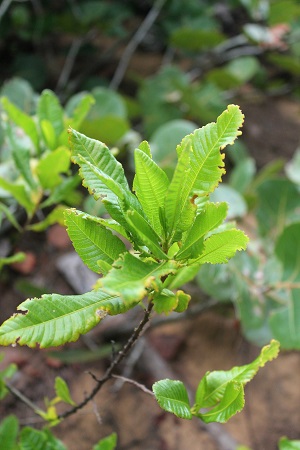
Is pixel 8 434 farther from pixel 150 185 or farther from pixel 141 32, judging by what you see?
pixel 141 32

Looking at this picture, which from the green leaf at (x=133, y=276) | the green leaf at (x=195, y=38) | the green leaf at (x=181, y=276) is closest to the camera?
the green leaf at (x=133, y=276)

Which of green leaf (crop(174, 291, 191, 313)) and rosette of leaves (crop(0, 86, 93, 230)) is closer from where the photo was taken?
green leaf (crop(174, 291, 191, 313))

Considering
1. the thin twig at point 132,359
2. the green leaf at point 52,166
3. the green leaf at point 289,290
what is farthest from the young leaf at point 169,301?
the thin twig at point 132,359

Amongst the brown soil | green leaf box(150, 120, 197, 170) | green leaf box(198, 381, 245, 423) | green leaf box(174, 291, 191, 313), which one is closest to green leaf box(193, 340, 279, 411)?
green leaf box(198, 381, 245, 423)

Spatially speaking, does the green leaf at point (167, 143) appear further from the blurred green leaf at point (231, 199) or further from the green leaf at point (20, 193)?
the green leaf at point (20, 193)

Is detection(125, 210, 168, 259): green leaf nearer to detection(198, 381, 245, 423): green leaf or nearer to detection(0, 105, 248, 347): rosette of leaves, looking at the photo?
detection(0, 105, 248, 347): rosette of leaves

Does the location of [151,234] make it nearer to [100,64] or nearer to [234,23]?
[100,64]
